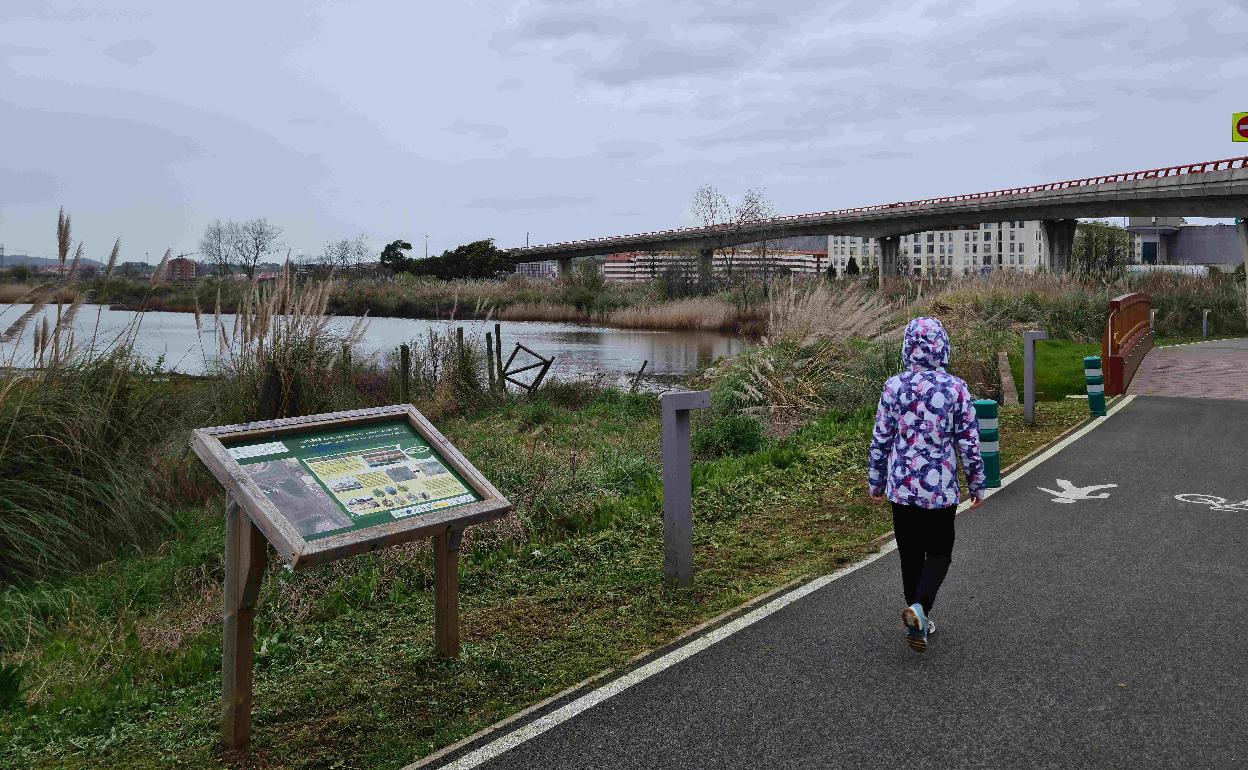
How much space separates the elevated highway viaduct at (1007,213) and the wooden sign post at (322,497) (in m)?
45.3

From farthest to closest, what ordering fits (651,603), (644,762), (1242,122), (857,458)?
(1242,122), (857,458), (651,603), (644,762)

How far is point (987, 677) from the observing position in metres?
5.18

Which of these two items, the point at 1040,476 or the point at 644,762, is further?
the point at 1040,476

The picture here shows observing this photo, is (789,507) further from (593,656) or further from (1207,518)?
(593,656)

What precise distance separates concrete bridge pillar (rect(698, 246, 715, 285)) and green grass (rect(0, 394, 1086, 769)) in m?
49.6

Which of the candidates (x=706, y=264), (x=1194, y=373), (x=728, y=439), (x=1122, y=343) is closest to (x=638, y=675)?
(x=728, y=439)

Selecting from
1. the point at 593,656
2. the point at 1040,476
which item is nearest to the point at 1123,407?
the point at 1040,476

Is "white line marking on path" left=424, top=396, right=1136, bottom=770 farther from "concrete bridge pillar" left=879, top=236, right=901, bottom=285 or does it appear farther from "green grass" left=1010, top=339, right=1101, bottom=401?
"concrete bridge pillar" left=879, top=236, right=901, bottom=285

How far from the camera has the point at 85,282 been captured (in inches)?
372

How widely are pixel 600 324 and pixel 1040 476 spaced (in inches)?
1549

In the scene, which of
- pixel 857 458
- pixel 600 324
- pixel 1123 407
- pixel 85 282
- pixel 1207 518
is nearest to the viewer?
pixel 1207 518

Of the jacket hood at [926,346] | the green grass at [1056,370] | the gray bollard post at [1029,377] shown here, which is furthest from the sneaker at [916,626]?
the green grass at [1056,370]

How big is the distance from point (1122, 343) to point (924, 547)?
48.0ft

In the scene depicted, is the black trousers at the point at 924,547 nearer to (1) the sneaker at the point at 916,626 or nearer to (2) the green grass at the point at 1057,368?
(1) the sneaker at the point at 916,626
